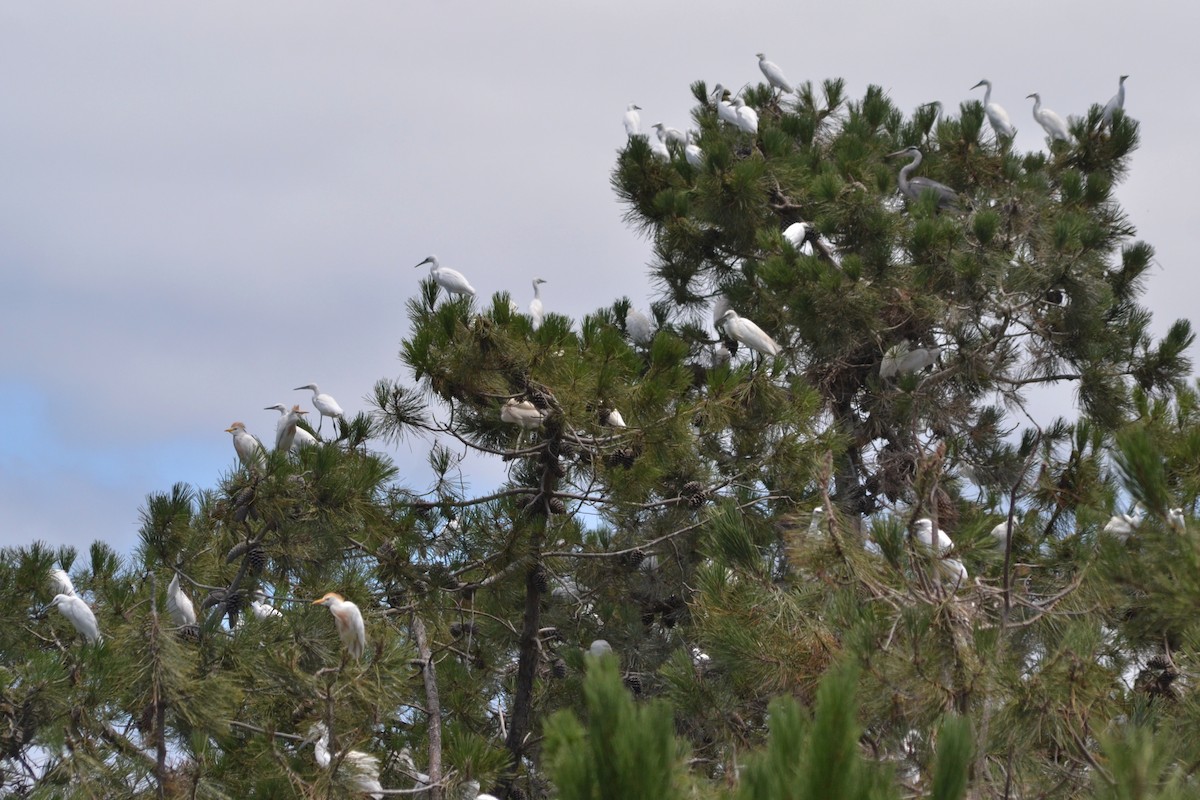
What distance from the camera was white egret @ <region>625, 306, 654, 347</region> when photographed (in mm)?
8773

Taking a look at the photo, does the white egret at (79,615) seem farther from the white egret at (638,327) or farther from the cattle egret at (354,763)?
the white egret at (638,327)

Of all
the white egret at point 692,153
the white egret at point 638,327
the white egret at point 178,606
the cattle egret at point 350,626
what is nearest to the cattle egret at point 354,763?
the cattle egret at point 350,626

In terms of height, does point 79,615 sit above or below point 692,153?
below

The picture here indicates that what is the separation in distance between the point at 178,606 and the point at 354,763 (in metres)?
1.93

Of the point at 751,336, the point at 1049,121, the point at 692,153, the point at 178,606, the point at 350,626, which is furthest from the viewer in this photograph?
the point at 1049,121

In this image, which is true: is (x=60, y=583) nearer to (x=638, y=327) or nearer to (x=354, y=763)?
(x=354, y=763)

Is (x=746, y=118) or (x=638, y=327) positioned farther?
(x=746, y=118)

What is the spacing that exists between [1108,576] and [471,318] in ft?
9.52

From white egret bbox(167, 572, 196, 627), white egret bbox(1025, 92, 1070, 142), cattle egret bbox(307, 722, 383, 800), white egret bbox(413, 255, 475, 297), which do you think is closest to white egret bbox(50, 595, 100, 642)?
white egret bbox(167, 572, 196, 627)

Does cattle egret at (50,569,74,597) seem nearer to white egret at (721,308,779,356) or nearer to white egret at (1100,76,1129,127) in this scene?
white egret at (721,308,779,356)

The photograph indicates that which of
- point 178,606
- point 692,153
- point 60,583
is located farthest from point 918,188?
point 60,583

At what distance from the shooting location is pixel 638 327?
882 cm

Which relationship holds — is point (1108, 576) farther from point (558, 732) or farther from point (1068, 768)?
point (558, 732)

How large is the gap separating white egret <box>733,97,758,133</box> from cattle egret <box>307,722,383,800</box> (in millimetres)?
5884
